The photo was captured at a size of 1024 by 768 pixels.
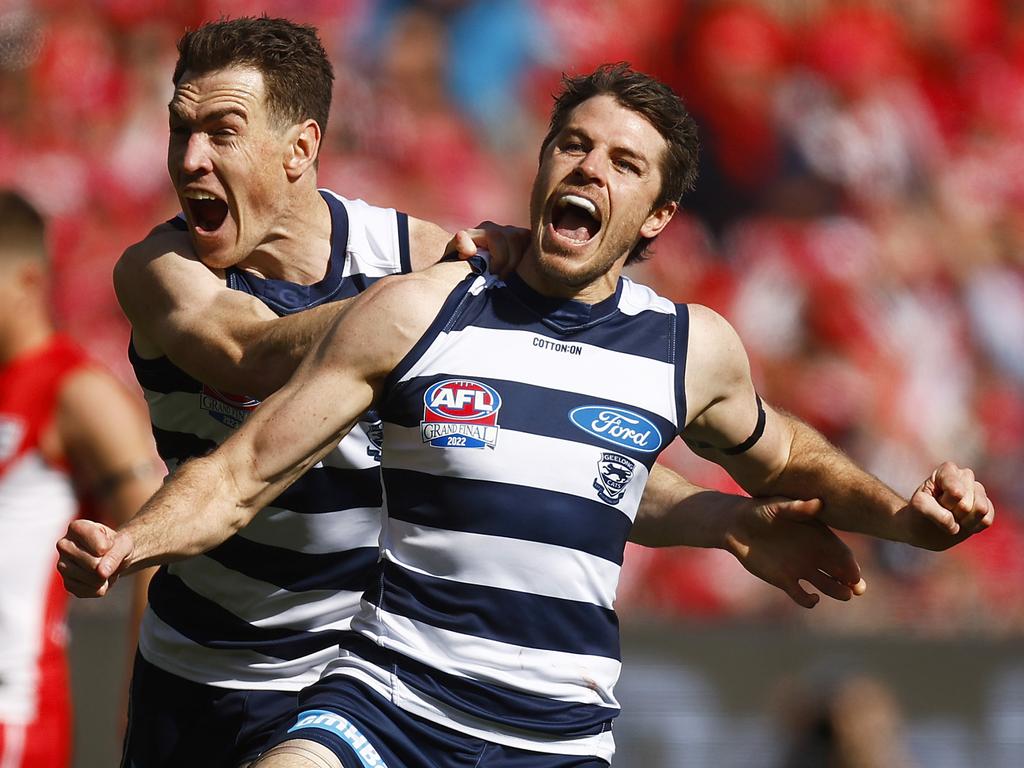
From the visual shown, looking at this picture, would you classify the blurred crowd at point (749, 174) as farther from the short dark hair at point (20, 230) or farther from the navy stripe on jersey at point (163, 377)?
the navy stripe on jersey at point (163, 377)

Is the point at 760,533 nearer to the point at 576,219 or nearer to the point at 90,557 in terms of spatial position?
the point at 576,219

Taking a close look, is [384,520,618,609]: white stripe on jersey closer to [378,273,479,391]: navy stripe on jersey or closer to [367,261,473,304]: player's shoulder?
[378,273,479,391]: navy stripe on jersey

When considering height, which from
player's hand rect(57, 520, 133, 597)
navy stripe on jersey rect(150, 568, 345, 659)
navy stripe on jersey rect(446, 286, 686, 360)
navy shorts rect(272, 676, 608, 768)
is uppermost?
navy stripe on jersey rect(446, 286, 686, 360)

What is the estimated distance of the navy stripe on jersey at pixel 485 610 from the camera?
10.8ft

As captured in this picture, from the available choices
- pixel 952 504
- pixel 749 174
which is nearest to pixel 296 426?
pixel 952 504

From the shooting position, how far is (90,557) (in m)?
2.79

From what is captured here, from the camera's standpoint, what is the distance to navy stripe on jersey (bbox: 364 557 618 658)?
10.8ft

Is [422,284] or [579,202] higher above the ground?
[579,202]

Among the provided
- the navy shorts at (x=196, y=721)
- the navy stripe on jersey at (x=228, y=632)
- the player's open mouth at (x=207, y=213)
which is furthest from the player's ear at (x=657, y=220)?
the navy shorts at (x=196, y=721)

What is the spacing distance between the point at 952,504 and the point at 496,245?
1.25m

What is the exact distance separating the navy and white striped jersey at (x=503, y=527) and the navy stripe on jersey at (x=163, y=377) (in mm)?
811

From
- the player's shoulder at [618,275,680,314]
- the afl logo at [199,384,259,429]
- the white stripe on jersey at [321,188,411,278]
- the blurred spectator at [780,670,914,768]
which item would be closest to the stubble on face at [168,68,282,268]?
the white stripe on jersey at [321,188,411,278]

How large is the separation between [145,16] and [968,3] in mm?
5962

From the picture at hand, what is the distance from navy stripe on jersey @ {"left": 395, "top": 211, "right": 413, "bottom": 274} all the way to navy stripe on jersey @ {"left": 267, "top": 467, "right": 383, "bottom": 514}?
567mm
